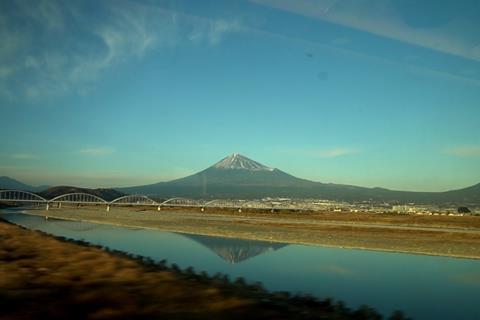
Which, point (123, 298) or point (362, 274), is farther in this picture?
point (362, 274)

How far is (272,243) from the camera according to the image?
39594 millimetres

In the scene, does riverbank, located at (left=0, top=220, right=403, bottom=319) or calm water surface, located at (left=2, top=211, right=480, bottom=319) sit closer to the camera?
riverbank, located at (left=0, top=220, right=403, bottom=319)

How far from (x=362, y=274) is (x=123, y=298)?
50.0 feet

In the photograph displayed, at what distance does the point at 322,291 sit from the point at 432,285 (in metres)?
5.45

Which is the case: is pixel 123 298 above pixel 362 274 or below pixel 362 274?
above

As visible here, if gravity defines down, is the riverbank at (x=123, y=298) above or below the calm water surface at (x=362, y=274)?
above

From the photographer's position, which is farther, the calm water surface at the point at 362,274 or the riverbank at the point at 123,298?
the calm water surface at the point at 362,274

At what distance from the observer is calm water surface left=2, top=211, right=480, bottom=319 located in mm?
15648

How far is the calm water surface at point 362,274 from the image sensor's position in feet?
51.3

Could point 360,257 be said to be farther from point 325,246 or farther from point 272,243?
point 272,243

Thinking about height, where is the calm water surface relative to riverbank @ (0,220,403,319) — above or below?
below

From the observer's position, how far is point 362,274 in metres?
22.5

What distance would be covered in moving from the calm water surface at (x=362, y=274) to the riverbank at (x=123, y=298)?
3415 mm

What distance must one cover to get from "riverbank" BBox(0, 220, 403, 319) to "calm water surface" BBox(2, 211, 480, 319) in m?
3.42
